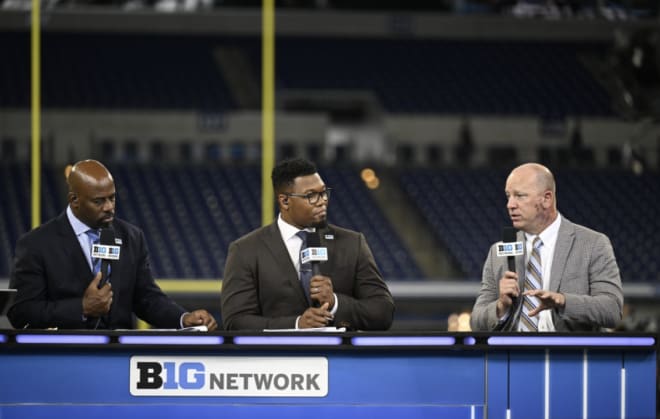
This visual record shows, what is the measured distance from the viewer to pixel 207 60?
19000 millimetres

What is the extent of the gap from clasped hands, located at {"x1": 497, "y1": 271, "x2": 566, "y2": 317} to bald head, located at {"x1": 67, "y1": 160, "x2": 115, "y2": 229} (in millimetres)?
1565

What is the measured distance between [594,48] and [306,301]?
51.4 feet

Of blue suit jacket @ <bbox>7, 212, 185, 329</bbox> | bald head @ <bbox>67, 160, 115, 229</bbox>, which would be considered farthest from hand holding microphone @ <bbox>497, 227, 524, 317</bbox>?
bald head @ <bbox>67, 160, 115, 229</bbox>

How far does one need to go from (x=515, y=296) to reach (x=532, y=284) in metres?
0.38

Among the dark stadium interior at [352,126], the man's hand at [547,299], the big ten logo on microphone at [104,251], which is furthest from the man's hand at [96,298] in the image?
the dark stadium interior at [352,126]

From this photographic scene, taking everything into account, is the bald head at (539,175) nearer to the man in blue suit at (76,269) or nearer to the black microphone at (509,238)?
the black microphone at (509,238)

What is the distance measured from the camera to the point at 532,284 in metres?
4.55

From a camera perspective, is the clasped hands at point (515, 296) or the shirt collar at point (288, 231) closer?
the clasped hands at point (515, 296)

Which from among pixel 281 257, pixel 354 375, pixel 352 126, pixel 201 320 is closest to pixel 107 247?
pixel 201 320

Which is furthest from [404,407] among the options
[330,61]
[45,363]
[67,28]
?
[330,61]

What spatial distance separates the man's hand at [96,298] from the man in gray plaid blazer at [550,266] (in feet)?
4.70

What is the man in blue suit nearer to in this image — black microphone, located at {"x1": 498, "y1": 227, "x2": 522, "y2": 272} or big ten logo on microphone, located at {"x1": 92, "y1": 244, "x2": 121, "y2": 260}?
big ten logo on microphone, located at {"x1": 92, "y1": 244, "x2": 121, "y2": 260}

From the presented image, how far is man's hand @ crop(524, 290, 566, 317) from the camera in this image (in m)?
4.20

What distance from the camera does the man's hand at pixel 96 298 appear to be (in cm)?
429
